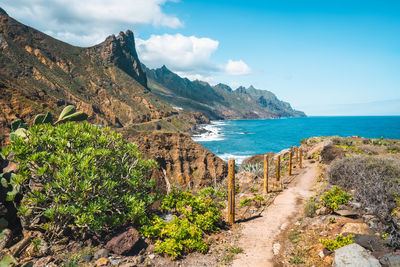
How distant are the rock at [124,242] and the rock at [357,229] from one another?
565cm

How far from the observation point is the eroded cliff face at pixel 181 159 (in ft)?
45.3

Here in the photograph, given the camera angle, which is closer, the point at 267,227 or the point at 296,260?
the point at 296,260

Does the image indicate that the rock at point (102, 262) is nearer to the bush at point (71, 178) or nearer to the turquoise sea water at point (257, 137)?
the bush at point (71, 178)

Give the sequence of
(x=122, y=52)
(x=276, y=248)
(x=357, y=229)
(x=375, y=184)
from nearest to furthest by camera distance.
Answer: (x=357, y=229)
(x=276, y=248)
(x=375, y=184)
(x=122, y=52)

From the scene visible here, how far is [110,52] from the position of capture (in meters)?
120

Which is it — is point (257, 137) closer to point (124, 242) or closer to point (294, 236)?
point (294, 236)

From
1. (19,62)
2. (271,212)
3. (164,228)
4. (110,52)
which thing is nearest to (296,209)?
(271,212)

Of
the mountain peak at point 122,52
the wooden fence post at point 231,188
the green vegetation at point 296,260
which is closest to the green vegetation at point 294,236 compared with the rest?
the green vegetation at point 296,260

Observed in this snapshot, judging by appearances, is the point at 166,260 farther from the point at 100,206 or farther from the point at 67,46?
the point at 67,46

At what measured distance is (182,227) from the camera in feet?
19.5

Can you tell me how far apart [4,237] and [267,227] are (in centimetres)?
764

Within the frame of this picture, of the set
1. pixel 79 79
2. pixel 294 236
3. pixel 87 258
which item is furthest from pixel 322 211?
pixel 79 79

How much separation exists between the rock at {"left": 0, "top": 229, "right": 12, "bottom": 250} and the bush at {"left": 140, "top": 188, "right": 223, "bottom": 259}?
2.89 meters

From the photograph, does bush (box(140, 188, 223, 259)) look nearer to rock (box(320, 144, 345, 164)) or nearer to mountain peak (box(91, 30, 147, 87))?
rock (box(320, 144, 345, 164))
